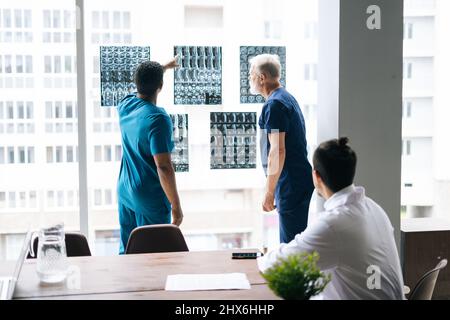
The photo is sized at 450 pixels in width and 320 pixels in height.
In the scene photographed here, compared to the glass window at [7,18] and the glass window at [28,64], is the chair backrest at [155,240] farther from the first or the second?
the glass window at [7,18]

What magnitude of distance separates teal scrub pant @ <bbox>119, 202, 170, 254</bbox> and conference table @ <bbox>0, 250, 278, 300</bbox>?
80cm

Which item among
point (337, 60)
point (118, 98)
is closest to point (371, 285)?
point (337, 60)

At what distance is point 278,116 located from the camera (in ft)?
11.9

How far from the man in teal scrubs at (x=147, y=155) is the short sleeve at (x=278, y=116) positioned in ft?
2.01

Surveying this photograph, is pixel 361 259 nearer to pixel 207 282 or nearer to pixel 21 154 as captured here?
pixel 207 282

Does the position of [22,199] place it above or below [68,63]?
below

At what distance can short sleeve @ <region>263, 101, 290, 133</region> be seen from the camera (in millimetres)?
3613

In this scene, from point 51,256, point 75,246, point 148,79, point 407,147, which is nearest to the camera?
point 51,256

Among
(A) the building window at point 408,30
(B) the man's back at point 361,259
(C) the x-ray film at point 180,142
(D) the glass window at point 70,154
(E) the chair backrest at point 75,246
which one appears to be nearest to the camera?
(B) the man's back at point 361,259

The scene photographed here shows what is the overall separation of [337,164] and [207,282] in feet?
2.25

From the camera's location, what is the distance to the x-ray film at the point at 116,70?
13.0 ft

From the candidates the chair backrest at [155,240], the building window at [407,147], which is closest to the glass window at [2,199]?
the chair backrest at [155,240]

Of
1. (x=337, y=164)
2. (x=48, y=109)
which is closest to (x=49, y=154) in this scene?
(x=48, y=109)
